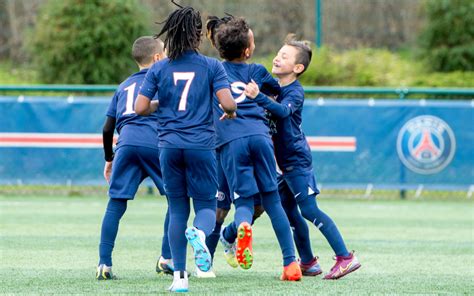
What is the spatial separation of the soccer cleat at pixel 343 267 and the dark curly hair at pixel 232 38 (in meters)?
1.56

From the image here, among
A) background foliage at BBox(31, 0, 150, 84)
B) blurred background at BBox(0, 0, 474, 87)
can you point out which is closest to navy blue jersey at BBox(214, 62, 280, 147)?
blurred background at BBox(0, 0, 474, 87)

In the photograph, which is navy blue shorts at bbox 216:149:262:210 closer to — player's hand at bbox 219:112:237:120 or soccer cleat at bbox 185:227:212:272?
player's hand at bbox 219:112:237:120

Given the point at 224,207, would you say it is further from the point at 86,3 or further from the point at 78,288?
the point at 86,3

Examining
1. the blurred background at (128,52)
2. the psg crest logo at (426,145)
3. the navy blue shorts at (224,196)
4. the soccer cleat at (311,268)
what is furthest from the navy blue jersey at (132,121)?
the blurred background at (128,52)

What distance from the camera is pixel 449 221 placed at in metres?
12.0

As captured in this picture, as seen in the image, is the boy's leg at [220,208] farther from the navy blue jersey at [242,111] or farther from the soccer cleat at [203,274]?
the navy blue jersey at [242,111]

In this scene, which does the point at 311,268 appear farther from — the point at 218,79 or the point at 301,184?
the point at 218,79

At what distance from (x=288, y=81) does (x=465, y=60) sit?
38.0ft

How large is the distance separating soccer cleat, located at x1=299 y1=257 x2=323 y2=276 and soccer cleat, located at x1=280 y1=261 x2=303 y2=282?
590 millimetres

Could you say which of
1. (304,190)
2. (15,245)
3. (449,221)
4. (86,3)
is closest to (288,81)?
(304,190)

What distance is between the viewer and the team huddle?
247 inches

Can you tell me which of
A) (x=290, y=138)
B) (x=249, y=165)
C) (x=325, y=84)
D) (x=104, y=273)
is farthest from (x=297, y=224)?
(x=325, y=84)

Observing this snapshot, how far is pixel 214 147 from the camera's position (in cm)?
636

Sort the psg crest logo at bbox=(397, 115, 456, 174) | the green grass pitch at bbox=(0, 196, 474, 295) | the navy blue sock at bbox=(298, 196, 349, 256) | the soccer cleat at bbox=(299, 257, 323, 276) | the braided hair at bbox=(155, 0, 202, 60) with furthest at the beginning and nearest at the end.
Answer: the psg crest logo at bbox=(397, 115, 456, 174)
the soccer cleat at bbox=(299, 257, 323, 276)
the navy blue sock at bbox=(298, 196, 349, 256)
the green grass pitch at bbox=(0, 196, 474, 295)
the braided hair at bbox=(155, 0, 202, 60)
